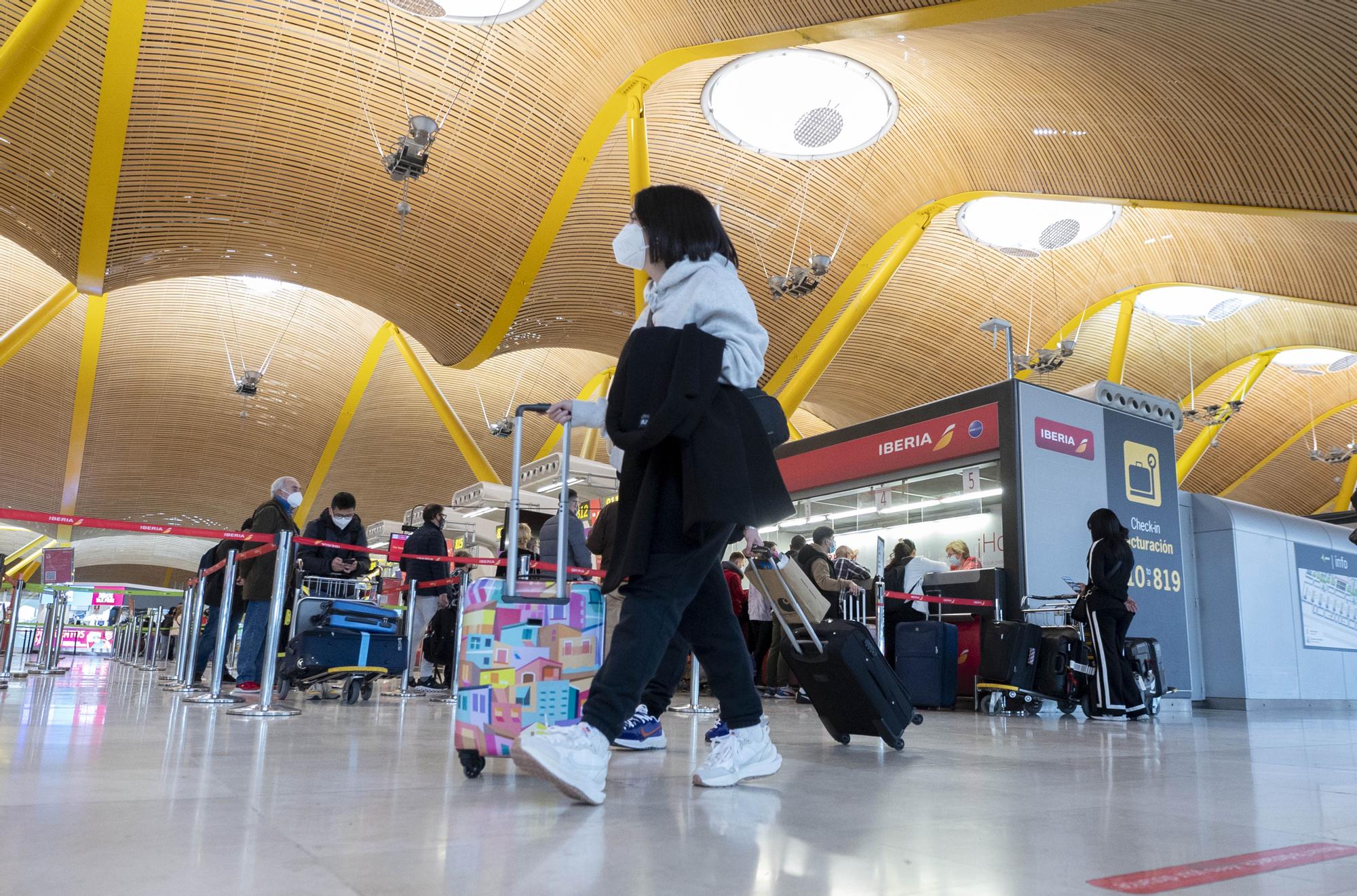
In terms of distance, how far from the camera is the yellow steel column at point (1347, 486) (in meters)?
32.7

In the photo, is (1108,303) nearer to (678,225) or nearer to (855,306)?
(855,306)

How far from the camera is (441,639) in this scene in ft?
29.9

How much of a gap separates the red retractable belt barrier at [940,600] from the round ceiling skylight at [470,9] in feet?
27.7

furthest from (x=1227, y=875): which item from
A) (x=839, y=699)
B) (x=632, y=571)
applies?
(x=839, y=699)

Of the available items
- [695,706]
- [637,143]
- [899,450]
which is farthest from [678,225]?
[637,143]

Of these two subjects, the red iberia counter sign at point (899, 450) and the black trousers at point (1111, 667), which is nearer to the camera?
the black trousers at point (1111, 667)

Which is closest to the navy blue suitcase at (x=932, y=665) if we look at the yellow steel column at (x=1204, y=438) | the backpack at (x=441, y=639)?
the backpack at (x=441, y=639)

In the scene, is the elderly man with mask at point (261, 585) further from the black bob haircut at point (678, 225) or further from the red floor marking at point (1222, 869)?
the red floor marking at point (1222, 869)

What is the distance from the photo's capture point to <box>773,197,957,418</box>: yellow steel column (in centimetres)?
1745

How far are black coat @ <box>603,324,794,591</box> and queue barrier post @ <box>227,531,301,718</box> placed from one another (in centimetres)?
358

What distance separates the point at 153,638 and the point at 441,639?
12.0 meters

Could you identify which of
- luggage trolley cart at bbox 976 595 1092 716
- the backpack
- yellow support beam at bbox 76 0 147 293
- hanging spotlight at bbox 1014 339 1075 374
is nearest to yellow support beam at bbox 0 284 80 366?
yellow support beam at bbox 76 0 147 293

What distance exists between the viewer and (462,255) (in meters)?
15.9

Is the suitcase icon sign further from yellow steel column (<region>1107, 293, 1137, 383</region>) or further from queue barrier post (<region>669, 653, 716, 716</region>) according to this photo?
yellow steel column (<region>1107, 293, 1137, 383</region>)
